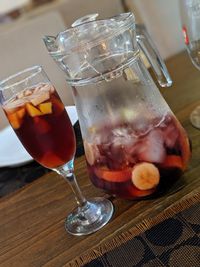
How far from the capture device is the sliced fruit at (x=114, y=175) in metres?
0.46

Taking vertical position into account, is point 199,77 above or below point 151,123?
below

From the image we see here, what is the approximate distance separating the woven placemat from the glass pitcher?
0.04 metres

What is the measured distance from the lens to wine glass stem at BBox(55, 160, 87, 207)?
50 centimetres

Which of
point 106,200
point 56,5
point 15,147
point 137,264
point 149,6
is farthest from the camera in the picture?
point 56,5

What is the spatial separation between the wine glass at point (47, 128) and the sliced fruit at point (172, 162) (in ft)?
0.30

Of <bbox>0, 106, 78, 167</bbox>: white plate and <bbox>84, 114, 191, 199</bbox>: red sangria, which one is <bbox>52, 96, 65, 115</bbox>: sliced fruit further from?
<bbox>0, 106, 78, 167</bbox>: white plate

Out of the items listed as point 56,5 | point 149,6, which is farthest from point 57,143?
point 56,5

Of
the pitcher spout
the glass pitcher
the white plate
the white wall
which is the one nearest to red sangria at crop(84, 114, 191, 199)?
the glass pitcher

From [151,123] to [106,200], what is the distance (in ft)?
0.39

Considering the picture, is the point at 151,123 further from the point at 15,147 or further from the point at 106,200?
the point at 15,147

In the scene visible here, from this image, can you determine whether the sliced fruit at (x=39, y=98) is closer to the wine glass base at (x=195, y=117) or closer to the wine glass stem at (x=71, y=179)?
the wine glass stem at (x=71, y=179)

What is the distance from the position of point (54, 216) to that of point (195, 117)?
260 millimetres

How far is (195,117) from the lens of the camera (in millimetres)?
610

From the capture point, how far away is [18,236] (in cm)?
52
